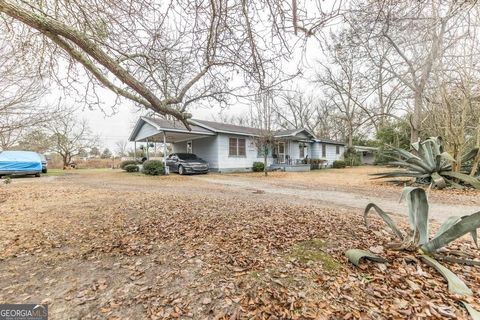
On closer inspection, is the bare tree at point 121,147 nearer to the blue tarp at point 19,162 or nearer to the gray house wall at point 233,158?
the blue tarp at point 19,162

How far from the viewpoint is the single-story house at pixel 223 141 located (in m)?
16.2

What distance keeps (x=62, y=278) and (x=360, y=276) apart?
9.80 ft

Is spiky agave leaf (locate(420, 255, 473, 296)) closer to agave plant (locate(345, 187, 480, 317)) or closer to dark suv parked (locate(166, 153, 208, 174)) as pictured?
agave plant (locate(345, 187, 480, 317))

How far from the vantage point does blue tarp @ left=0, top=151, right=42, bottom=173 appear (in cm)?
1334

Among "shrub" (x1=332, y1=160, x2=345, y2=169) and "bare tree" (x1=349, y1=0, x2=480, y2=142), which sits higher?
"bare tree" (x1=349, y1=0, x2=480, y2=142)

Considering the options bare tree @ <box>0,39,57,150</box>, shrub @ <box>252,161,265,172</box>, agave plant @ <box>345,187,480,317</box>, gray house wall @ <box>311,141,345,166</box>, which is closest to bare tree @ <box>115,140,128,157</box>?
shrub @ <box>252,161,265,172</box>

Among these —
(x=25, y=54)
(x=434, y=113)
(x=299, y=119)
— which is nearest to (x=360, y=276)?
(x=25, y=54)

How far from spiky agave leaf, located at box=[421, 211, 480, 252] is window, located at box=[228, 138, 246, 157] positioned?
1548 centimetres

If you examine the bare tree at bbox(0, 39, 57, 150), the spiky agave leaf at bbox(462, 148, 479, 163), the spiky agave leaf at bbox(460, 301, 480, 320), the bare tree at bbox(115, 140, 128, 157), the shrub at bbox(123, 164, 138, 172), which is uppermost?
the bare tree at bbox(115, 140, 128, 157)

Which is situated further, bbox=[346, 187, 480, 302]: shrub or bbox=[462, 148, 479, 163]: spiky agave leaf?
bbox=[462, 148, 479, 163]: spiky agave leaf

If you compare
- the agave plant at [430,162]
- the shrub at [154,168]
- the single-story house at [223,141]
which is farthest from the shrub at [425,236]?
the shrub at [154,168]

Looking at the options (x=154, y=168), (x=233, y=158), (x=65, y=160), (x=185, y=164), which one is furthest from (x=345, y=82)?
(x=65, y=160)

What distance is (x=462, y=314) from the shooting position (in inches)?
68.7

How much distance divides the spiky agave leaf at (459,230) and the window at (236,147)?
15.5m
